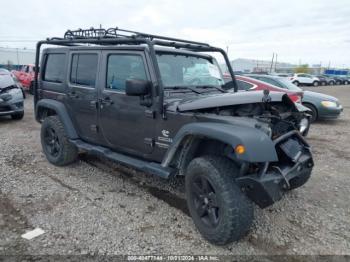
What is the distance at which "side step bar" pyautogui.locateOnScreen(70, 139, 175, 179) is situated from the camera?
3428 mm

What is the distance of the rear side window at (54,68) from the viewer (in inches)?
196

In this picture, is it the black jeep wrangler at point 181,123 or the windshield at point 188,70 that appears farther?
the windshield at point 188,70

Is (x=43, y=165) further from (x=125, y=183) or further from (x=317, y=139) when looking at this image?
(x=317, y=139)

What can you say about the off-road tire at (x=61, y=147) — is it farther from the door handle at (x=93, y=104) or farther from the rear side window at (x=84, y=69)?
the door handle at (x=93, y=104)

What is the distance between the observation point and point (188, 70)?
13.3 ft

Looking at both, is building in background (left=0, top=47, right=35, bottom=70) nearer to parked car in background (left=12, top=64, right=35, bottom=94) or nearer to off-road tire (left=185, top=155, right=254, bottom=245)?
parked car in background (left=12, top=64, right=35, bottom=94)

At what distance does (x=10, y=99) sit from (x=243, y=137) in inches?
311

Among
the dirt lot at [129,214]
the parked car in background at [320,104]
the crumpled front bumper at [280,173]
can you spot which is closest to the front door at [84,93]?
the dirt lot at [129,214]

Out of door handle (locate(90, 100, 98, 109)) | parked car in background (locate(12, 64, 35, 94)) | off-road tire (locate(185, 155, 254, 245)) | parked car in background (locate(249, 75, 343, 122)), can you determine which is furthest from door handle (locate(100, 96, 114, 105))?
parked car in background (locate(12, 64, 35, 94))

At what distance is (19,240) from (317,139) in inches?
262

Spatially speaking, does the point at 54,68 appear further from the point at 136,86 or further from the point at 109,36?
the point at 136,86

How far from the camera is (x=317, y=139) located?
7383mm

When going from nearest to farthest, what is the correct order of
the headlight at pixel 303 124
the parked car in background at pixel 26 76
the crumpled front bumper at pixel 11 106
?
1. the headlight at pixel 303 124
2. the crumpled front bumper at pixel 11 106
3. the parked car in background at pixel 26 76

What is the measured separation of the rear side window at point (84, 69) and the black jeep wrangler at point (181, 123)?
16mm
